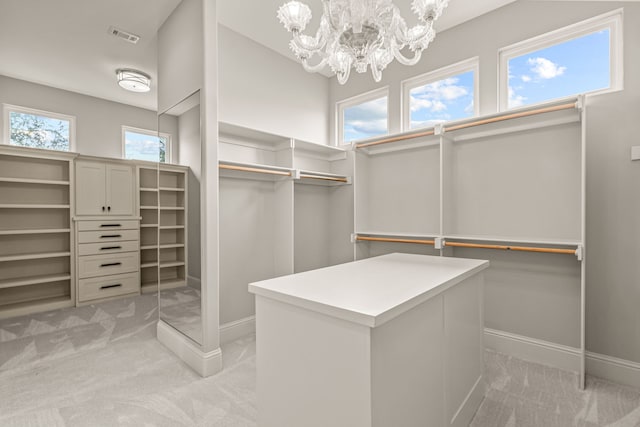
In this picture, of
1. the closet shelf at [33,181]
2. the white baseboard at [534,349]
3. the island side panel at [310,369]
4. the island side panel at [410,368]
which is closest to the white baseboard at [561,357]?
the white baseboard at [534,349]

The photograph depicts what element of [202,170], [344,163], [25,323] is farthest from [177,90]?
[25,323]

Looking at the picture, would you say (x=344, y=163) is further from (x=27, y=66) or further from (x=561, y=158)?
(x=27, y=66)

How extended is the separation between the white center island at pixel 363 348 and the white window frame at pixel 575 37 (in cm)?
213

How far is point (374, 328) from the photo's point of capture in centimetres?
103

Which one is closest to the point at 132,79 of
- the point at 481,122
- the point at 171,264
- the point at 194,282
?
the point at 171,264

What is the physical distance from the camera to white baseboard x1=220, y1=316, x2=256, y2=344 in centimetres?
292

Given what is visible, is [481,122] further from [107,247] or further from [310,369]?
[107,247]

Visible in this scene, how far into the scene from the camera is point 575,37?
8.37 ft

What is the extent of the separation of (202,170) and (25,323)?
3.15m

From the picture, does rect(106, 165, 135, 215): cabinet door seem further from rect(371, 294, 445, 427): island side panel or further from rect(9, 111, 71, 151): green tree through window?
rect(371, 294, 445, 427): island side panel

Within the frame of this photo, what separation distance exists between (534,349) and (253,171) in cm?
301

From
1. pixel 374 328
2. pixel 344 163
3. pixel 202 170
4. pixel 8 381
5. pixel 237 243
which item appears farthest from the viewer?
pixel 344 163

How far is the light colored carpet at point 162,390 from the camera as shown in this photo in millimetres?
1826

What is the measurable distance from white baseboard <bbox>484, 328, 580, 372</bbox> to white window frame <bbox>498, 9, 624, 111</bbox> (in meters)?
2.09
